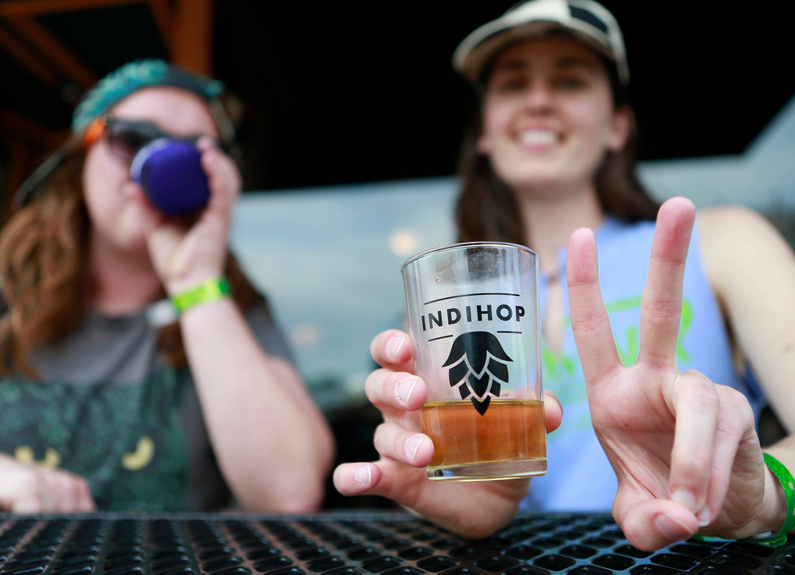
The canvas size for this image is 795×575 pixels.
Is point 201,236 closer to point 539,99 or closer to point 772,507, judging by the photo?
point 539,99

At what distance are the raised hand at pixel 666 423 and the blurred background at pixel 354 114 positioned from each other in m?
2.34

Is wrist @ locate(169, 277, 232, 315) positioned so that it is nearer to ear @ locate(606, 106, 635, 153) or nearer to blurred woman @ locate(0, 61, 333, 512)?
blurred woman @ locate(0, 61, 333, 512)

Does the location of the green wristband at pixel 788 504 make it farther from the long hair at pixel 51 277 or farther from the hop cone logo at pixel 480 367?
the long hair at pixel 51 277

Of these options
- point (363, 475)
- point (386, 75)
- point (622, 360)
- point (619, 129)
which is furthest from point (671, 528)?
point (386, 75)

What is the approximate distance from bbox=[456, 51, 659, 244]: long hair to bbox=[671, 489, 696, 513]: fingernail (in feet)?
4.41

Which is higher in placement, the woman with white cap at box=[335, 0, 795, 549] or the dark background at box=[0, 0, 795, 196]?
the dark background at box=[0, 0, 795, 196]

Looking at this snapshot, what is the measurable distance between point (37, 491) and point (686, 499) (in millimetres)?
1246

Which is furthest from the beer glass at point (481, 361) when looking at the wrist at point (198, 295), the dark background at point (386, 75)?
the dark background at point (386, 75)

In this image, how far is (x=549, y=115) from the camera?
5.76ft

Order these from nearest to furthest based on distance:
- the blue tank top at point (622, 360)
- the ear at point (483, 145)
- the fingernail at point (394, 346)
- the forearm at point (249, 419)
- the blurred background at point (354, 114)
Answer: the fingernail at point (394, 346)
the blue tank top at point (622, 360)
the forearm at point (249, 419)
the ear at point (483, 145)
the blurred background at point (354, 114)

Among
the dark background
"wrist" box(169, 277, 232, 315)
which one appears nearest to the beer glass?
"wrist" box(169, 277, 232, 315)

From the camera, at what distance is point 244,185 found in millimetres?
4020

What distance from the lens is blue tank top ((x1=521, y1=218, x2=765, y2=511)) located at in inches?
53.6

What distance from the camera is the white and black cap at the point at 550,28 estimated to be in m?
1.66
